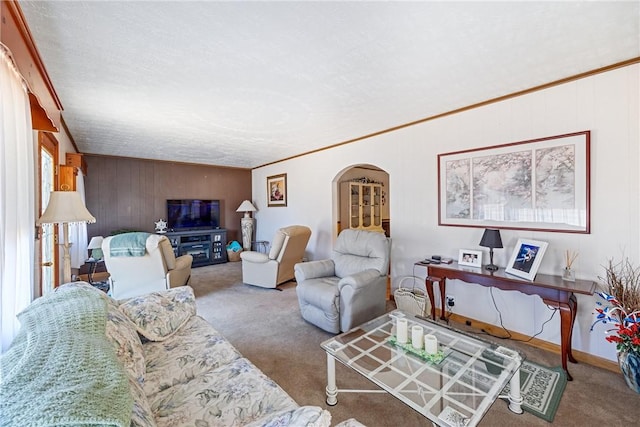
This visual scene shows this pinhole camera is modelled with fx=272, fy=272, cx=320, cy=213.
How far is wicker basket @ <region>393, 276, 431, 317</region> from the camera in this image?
10.0 ft

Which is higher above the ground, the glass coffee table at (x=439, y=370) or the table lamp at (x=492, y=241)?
the table lamp at (x=492, y=241)

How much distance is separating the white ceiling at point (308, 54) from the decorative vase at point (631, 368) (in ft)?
6.81

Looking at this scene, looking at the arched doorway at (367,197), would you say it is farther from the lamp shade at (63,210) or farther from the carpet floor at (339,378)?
the lamp shade at (63,210)

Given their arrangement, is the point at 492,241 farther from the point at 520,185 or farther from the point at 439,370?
the point at 439,370

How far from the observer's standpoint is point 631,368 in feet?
5.83

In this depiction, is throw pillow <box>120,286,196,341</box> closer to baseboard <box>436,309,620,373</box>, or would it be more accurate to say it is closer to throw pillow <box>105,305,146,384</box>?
throw pillow <box>105,305,146,384</box>

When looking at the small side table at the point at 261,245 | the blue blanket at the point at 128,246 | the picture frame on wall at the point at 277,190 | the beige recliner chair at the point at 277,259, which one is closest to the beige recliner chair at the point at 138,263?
the blue blanket at the point at 128,246

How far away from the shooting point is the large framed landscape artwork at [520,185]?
7.47 feet

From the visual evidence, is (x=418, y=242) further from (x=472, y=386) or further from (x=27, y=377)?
(x=27, y=377)

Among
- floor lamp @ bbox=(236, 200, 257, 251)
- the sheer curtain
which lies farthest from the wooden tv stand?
the sheer curtain

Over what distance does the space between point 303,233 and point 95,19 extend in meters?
3.20

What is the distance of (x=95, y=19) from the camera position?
4.92ft

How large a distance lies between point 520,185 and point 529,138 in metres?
0.44

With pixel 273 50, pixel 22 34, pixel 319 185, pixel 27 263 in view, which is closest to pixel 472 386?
pixel 273 50
